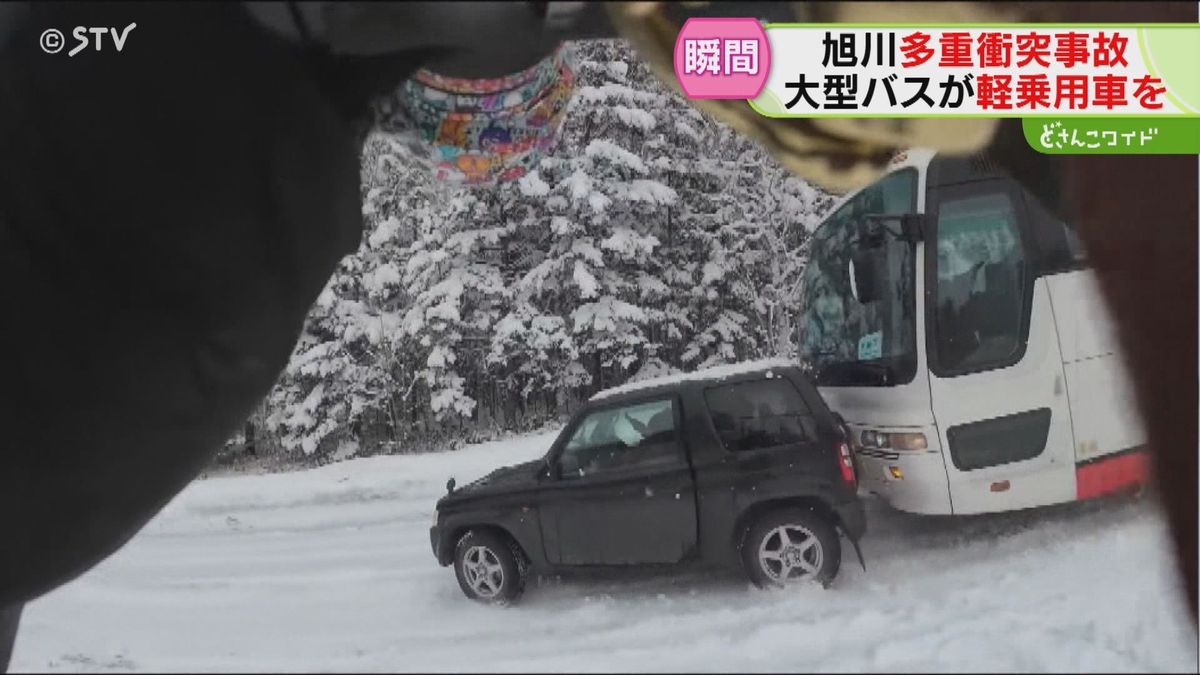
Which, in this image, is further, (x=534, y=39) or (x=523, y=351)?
(x=523, y=351)

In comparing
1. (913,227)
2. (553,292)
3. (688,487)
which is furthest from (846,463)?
(553,292)

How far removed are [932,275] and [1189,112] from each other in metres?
0.55

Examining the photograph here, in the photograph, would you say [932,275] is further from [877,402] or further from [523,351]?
[523,351]

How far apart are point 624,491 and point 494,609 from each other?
0.28 meters

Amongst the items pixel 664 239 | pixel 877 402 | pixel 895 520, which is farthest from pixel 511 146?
pixel 895 520

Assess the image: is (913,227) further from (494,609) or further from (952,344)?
(494,609)

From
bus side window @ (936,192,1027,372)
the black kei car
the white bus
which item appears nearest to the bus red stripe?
the white bus

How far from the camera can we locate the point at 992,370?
88cm

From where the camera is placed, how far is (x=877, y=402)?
94 centimetres

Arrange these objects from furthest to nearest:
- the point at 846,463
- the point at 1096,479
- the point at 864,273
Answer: the point at 846,463
the point at 864,273
the point at 1096,479

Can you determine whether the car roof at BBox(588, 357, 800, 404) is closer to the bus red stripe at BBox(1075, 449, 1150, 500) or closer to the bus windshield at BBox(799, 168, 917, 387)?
the bus windshield at BBox(799, 168, 917, 387)

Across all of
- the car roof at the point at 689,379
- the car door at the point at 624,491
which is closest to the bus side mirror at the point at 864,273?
the car roof at the point at 689,379

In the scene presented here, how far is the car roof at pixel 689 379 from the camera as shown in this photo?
904 mm

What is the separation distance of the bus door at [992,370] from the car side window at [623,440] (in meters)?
0.29
